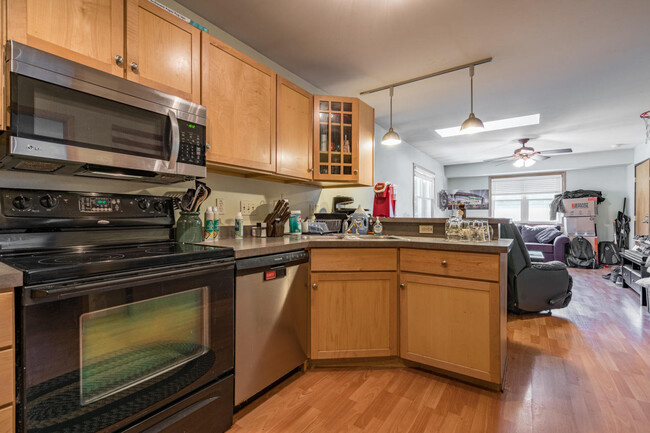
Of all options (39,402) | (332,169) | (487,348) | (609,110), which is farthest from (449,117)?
(39,402)

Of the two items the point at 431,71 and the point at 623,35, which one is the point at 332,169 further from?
the point at 623,35

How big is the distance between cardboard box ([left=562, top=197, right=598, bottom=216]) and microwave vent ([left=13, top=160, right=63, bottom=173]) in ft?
28.1

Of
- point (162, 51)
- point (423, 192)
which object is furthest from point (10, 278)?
point (423, 192)

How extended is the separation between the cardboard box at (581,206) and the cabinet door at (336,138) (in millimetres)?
6479

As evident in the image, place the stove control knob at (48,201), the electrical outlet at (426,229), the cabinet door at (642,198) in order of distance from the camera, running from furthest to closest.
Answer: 1. the cabinet door at (642,198)
2. the electrical outlet at (426,229)
3. the stove control knob at (48,201)

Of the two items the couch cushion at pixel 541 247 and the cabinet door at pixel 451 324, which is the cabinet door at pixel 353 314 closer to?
the cabinet door at pixel 451 324

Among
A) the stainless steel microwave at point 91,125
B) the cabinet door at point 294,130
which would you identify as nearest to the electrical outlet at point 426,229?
the cabinet door at point 294,130

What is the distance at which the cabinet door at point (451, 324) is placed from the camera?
6.07ft

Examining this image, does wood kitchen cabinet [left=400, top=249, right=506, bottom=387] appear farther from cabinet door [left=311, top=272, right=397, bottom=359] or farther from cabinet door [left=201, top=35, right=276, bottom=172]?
cabinet door [left=201, top=35, right=276, bottom=172]

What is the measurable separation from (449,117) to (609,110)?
1978mm

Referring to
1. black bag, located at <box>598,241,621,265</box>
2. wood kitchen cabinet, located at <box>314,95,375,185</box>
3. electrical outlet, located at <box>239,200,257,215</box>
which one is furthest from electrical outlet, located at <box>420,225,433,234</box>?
black bag, located at <box>598,241,621,265</box>

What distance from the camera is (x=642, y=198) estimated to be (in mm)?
5605

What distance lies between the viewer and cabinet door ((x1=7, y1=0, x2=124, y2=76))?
3.88 feet

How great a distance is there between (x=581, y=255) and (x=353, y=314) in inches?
253
